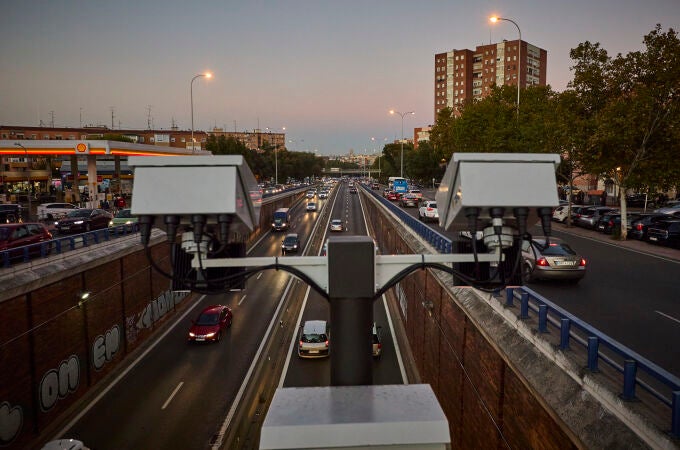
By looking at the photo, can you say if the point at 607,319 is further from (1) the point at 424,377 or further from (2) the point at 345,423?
(2) the point at 345,423

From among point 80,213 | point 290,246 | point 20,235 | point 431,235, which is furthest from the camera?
point 290,246

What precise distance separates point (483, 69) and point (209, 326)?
440 ft

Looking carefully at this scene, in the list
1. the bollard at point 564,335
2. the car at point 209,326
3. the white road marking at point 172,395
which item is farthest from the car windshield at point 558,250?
the car at point 209,326

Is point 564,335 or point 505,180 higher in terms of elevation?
point 505,180

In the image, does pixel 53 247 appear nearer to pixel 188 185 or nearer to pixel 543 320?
pixel 188 185

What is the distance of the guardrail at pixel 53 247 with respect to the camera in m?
14.0

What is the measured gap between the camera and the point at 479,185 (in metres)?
3.40

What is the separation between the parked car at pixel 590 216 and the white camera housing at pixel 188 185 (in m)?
32.5

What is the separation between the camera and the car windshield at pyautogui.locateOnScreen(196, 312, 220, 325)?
21766mm

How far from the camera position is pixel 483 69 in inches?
5256

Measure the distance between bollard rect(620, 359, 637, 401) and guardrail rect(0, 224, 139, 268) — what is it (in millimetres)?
15537

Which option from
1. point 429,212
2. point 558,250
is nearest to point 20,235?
point 558,250

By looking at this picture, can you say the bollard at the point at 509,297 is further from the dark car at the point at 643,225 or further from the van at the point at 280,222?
the van at the point at 280,222

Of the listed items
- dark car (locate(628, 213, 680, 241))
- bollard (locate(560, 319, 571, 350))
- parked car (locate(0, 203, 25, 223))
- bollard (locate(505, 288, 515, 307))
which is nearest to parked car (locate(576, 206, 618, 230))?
dark car (locate(628, 213, 680, 241))
